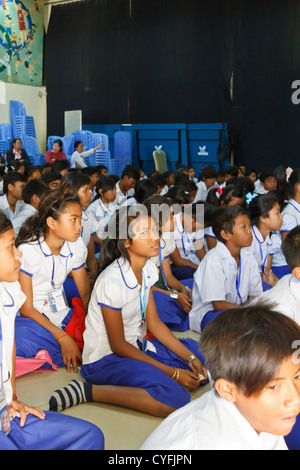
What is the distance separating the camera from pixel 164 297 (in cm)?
276

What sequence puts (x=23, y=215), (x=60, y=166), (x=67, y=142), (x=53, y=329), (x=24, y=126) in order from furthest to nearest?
(x=24, y=126)
(x=67, y=142)
(x=60, y=166)
(x=23, y=215)
(x=53, y=329)

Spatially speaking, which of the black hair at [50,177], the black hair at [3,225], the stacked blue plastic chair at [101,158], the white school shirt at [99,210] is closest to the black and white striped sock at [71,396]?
the black hair at [3,225]

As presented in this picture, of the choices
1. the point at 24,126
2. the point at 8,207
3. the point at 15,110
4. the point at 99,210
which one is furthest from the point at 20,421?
the point at 15,110

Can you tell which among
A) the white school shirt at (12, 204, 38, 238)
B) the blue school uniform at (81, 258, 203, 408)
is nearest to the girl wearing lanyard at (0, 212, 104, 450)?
the blue school uniform at (81, 258, 203, 408)

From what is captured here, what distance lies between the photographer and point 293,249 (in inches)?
74.7

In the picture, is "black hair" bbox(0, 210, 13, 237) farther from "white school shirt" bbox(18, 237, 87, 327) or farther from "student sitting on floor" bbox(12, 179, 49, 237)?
"student sitting on floor" bbox(12, 179, 49, 237)

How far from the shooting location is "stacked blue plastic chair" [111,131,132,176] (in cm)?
931

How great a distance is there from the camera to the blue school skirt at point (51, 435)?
4.43ft

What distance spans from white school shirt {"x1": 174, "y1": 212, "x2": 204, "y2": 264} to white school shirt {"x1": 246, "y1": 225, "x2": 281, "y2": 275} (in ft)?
1.70

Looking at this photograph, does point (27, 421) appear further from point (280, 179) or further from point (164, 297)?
point (280, 179)

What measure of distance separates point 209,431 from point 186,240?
8.81 ft

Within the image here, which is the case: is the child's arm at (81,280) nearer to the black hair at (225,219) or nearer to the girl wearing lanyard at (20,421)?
the black hair at (225,219)

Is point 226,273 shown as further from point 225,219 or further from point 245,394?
point 245,394
